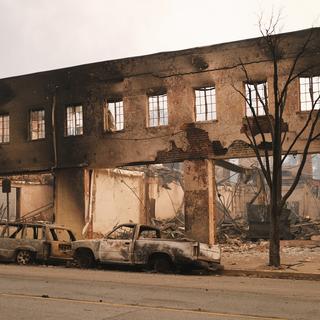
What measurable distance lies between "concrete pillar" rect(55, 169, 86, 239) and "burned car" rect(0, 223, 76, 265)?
4.78 metres

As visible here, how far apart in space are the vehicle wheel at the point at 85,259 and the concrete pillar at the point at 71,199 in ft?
19.9

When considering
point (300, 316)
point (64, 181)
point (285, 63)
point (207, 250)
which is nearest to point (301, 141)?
point (285, 63)

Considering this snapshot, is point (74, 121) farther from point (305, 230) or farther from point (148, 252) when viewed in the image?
point (305, 230)

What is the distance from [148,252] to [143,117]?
300 inches

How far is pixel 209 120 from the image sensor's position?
20234mm

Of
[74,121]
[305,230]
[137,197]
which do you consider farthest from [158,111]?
[137,197]

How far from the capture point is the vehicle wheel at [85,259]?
635 inches

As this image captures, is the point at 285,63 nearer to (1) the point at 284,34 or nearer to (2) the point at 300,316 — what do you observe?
(1) the point at 284,34

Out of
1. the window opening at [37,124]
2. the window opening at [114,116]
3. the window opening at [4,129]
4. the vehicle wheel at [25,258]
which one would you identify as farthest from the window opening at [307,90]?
the window opening at [4,129]

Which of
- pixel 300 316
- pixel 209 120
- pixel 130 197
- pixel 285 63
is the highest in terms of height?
pixel 285 63

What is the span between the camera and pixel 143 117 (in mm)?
21344

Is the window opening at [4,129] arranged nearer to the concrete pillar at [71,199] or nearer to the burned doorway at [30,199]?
the concrete pillar at [71,199]

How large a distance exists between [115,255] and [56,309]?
7067 millimetres

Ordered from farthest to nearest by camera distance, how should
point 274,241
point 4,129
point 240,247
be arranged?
point 4,129
point 240,247
point 274,241
